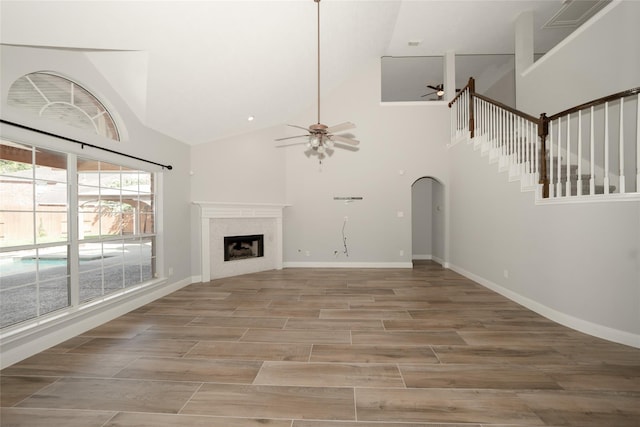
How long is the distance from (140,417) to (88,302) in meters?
2.13

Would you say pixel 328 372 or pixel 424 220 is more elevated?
pixel 424 220

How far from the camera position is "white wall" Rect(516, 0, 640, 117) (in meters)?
3.70

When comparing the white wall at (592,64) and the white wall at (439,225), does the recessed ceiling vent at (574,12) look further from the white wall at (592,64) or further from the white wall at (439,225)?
the white wall at (439,225)

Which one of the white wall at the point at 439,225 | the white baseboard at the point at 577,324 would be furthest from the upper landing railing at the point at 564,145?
the white wall at the point at 439,225

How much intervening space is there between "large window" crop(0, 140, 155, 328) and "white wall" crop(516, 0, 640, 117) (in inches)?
268

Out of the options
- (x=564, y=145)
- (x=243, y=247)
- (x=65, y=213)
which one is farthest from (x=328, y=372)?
(x=564, y=145)

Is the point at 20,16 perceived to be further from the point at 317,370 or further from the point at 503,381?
the point at 503,381

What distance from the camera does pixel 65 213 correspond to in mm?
3064

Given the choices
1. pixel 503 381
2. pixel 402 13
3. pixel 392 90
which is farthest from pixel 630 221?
pixel 392 90

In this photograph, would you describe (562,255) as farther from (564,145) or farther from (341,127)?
(341,127)

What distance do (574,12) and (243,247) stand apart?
319 inches

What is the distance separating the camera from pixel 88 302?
128 inches

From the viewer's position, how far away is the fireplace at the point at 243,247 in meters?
5.88

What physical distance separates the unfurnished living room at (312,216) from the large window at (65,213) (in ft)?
0.12
